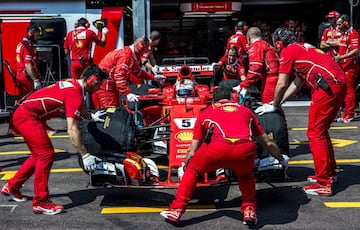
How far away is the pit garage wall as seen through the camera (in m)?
13.8

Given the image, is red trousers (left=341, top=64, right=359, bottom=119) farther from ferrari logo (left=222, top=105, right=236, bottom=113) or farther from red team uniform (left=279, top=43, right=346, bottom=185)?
ferrari logo (left=222, top=105, right=236, bottom=113)

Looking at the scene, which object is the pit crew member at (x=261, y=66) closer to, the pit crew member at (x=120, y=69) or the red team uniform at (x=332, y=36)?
the pit crew member at (x=120, y=69)

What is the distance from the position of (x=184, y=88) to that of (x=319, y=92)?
7.66 ft

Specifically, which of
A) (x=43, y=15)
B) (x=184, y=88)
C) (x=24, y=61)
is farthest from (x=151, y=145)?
(x=43, y=15)

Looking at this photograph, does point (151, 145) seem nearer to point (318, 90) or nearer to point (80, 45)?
point (318, 90)

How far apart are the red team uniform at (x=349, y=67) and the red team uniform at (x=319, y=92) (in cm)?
480

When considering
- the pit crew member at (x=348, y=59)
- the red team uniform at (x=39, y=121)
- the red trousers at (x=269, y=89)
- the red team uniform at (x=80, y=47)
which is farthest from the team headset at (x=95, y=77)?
the pit crew member at (x=348, y=59)

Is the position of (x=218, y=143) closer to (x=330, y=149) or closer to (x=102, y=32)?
(x=330, y=149)

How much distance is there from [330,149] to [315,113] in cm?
52

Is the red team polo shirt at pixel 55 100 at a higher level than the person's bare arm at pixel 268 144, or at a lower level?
higher

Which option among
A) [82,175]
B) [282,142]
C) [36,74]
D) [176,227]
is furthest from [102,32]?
[176,227]

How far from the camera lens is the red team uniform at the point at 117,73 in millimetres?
8570

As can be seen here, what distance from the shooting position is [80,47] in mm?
12320

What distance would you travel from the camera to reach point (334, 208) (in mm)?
6195
